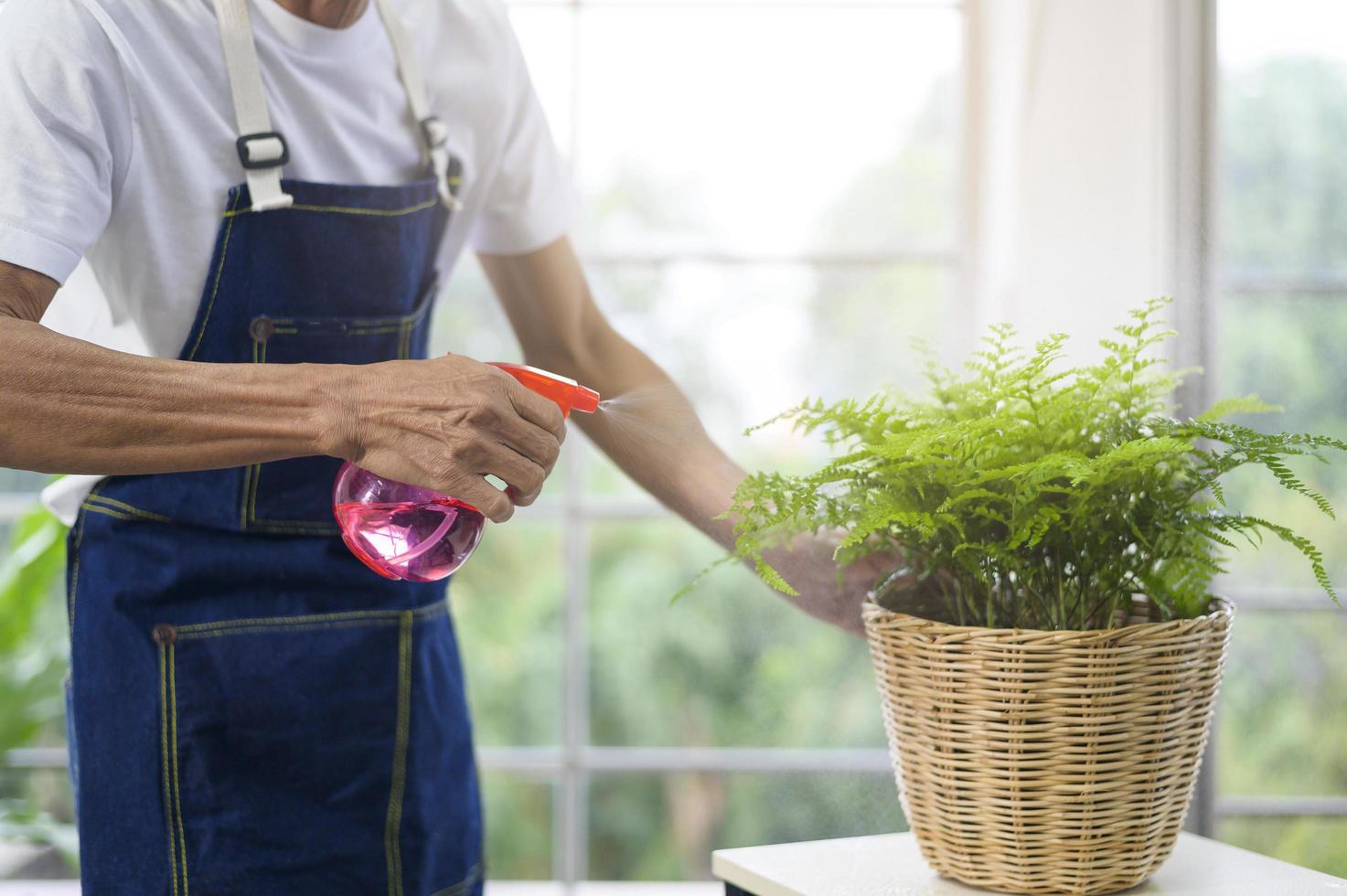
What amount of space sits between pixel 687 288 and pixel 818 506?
1.50 meters

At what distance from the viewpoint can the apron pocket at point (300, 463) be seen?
1.10m

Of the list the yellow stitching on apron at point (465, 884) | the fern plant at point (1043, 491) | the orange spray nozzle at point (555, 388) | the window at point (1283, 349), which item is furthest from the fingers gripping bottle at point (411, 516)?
the window at point (1283, 349)

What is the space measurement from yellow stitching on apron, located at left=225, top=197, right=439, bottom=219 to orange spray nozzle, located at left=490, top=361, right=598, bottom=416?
31 cm

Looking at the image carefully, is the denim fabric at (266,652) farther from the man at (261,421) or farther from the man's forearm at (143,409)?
the man's forearm at (143,409)

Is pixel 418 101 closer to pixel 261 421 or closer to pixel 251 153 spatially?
pixel 251 153

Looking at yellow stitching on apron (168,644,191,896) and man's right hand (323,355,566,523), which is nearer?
man's right hand (323,355,566,523)

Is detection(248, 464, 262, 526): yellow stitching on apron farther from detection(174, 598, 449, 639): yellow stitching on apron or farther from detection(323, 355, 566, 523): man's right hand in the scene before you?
detection(323, 355, 566, 523): man's right hand

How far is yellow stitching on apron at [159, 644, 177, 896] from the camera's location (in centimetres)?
104

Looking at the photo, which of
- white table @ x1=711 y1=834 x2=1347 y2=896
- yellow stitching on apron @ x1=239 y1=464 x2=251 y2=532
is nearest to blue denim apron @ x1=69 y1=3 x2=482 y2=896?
yellow stitching on apron @ x1=239 y1=464 x2=251 y2=532

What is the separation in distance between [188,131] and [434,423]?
1.29 feet

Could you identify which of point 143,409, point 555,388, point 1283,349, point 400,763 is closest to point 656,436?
point 555,388

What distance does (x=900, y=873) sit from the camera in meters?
0.94

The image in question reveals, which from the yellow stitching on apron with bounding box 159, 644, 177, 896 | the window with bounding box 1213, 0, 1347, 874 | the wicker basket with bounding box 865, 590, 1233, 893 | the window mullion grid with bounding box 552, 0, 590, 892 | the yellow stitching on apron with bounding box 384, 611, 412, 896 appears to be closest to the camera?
the wicker basket with bounding box 865, 590, 1233, 893

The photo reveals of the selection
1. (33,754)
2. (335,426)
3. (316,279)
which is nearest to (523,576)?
(33,754)
